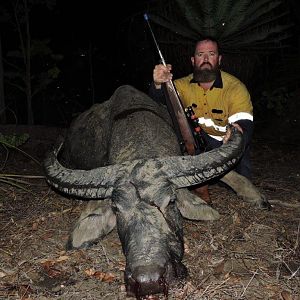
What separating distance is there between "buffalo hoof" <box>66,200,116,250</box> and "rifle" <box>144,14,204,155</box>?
4.88 feet

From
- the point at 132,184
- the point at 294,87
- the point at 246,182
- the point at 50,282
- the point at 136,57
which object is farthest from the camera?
the point at 136,57

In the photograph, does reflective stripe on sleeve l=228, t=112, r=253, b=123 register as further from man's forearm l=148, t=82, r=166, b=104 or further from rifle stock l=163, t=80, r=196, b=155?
man's forearm l=148, t=82, r=166, b=104

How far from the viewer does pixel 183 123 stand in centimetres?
544

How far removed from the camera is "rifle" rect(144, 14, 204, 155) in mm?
5453

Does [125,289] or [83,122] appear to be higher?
[83,122]

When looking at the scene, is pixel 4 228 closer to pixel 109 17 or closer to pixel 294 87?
pixel 294 87

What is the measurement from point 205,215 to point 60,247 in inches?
58.1

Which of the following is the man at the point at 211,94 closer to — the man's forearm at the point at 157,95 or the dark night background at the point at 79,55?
the man's forearm at the point at 157,95

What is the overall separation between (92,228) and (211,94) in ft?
8.80

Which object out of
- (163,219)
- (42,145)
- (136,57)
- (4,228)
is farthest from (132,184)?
(136,57)

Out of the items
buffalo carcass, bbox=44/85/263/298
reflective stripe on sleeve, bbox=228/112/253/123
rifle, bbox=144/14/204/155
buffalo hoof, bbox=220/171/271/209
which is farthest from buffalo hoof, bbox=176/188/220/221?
reflective stripe on sleeve, bbox=228/112/253/123

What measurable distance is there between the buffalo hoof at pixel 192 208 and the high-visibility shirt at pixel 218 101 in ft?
4.63

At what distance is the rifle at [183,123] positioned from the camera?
215 inches

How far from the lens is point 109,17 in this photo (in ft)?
59.0
